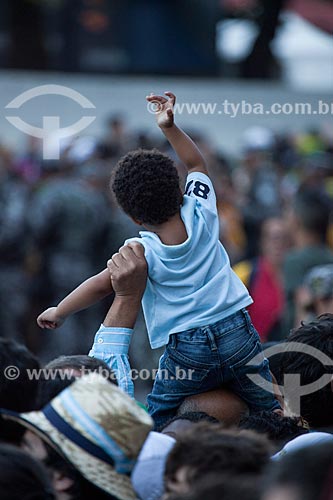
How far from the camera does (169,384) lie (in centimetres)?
328

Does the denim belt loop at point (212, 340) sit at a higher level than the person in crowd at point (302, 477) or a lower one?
lower

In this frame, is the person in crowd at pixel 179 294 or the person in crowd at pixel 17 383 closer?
the person in crowd at pixel 17 383

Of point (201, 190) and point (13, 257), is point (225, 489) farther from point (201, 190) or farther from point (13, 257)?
point (13, 257)

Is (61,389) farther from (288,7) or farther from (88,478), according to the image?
(288,7)

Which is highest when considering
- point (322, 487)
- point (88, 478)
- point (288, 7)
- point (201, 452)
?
point (322, 487)

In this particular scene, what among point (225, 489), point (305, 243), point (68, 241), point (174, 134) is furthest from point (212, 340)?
point (68, 241)

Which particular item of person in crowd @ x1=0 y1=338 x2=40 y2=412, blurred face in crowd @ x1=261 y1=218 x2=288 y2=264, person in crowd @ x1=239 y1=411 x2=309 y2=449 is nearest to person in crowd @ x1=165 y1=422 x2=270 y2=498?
person in crowd @ x1=0 y1=338 x2=40 y2=412

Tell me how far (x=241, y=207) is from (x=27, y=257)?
2345 mm

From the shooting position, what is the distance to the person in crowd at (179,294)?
126 inches

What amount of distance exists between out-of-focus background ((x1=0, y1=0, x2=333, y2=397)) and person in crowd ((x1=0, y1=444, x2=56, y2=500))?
2.31 metres

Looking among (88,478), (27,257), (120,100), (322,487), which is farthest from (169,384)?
(120,100)

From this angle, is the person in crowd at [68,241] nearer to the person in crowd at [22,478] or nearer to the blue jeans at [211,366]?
the blue jeans at [211,366]

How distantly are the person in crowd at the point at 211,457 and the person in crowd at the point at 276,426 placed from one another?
2.24ft

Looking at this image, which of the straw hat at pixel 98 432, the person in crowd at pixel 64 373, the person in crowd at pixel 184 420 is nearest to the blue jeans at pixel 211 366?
the person in crowd at pixel 184 420
